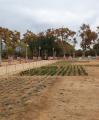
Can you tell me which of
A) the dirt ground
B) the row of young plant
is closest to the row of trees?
the row of young plant

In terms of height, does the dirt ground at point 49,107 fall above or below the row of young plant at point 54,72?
above

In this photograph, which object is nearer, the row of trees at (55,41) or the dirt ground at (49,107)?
the dirt ground at (49,107)

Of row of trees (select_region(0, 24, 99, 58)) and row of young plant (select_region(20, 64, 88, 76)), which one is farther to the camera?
row of trees (select_region(0, 24, 99, 58))

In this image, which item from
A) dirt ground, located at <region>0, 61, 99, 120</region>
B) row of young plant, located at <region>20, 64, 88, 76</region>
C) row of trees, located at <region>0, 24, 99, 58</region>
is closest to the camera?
dirt ground, located at <region>0, 61, 99, 120</region>

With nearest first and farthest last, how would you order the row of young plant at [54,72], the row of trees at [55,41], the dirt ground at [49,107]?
the dirt ground at [49,107], the row of young plant at [54,72], the row of trees at [55,41]

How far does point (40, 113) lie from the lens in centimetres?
1195

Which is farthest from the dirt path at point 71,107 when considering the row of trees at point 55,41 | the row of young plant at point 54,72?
the row of trees at point 55,41

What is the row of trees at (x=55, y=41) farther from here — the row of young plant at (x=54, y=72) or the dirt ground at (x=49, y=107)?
the dirt ground at (x=49, y=107)

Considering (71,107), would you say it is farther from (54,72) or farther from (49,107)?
(54,72)

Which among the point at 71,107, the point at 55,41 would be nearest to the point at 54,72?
the point at 71,107

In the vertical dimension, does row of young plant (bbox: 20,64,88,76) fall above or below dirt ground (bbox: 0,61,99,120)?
below

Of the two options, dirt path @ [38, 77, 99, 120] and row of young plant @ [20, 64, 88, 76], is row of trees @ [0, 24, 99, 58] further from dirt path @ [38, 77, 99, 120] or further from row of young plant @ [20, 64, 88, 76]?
dirt path @ [38, 77, 99, 120]

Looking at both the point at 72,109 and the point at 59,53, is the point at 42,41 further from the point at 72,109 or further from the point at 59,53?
the point at 72,109

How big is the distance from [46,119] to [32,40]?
115309mm
